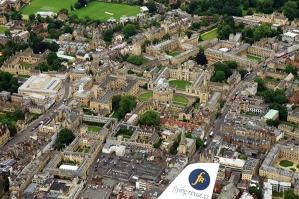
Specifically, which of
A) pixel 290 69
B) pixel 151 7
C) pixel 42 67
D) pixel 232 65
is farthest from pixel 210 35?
pixel 42 67

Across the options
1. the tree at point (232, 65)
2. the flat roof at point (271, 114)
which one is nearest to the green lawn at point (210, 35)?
the tree at point (232, 65)

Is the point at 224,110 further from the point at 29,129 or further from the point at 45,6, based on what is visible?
the point at 45,6

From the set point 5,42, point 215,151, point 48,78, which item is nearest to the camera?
point 215,151

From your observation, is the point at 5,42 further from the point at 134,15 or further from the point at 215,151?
the point at 215,151

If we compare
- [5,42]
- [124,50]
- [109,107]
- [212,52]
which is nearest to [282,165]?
→ [109,107]

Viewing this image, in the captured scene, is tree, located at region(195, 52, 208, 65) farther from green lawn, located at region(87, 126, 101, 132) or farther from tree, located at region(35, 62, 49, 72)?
green lawn, located at region(87, 126, 101, 132)

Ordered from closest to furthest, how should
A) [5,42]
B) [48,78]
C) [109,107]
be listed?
[109,107] < [48,78] < [5,42]

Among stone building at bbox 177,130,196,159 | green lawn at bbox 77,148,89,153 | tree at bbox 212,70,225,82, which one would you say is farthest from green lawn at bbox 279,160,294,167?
green lawn at bbox 77,148,89,153
